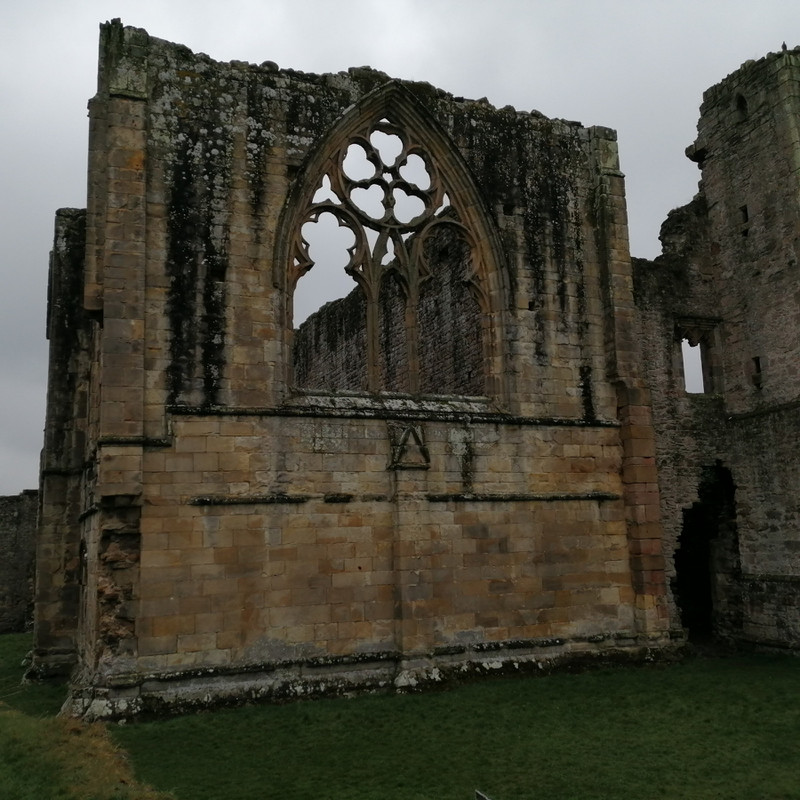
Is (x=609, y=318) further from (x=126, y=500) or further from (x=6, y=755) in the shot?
(x=6, y=755)

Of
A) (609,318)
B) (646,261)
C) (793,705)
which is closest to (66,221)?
(609,318)

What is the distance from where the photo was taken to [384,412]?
402 inches

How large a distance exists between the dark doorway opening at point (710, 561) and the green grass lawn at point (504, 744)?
10.2 ft

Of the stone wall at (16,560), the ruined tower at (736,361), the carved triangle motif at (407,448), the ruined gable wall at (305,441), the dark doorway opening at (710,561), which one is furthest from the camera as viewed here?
the stone wall at (16,560)

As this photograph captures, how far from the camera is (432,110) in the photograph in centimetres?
1125

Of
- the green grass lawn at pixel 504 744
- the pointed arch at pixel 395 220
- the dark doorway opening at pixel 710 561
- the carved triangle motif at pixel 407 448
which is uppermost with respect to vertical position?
the pointed arch at pixel 395 220

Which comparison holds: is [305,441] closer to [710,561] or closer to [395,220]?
[395,220]

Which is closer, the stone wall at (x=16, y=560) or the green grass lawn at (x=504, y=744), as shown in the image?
the green grass lawn at (x=504, y=744)

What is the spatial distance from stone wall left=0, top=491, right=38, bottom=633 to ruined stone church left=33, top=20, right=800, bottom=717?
30.0 feet

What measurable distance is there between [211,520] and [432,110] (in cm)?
623

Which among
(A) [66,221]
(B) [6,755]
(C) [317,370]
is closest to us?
(B) [6,755]

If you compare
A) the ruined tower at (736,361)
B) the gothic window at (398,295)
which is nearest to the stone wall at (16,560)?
the gothic window at (398,295)

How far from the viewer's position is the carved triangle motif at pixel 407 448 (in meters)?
10.1

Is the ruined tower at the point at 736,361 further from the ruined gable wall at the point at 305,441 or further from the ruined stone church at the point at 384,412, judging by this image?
the ruined gable wall at the point at 305,441
